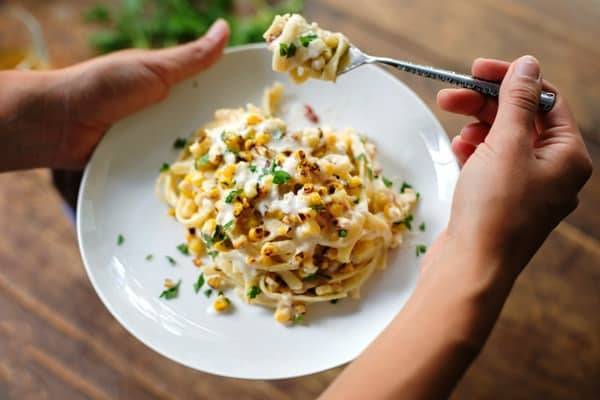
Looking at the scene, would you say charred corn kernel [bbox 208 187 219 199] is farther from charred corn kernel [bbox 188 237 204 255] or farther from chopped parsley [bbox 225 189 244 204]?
charred corn kernel [bbox 188 237 204 255]

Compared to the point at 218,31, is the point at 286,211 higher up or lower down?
lower down

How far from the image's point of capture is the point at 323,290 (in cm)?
244

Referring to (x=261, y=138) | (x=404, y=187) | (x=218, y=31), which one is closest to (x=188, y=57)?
(x=218, y=31)

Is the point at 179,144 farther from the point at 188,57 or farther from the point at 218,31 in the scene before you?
the point at 218,31

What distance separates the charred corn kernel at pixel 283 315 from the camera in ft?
7.95

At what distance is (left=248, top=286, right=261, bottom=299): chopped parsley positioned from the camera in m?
2.46

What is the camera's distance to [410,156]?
272cm

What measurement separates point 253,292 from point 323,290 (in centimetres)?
29

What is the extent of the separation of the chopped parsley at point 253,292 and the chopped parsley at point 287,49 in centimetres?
94

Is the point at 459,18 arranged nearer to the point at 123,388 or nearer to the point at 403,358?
the point at 403,358

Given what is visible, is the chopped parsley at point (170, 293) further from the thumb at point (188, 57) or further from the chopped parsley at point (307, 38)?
the chopped parsley at point (307, 38)

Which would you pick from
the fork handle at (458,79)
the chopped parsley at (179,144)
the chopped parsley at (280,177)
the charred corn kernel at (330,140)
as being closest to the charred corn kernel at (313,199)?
the chopped parsley at (280,177)

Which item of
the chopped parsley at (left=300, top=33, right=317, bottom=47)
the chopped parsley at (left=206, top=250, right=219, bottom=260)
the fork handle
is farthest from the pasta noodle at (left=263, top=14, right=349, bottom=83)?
the chopped parsley at (left=206, top=250, right=219, bottom=260)

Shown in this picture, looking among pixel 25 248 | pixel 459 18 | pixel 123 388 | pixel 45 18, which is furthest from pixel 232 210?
pixel 45 18
